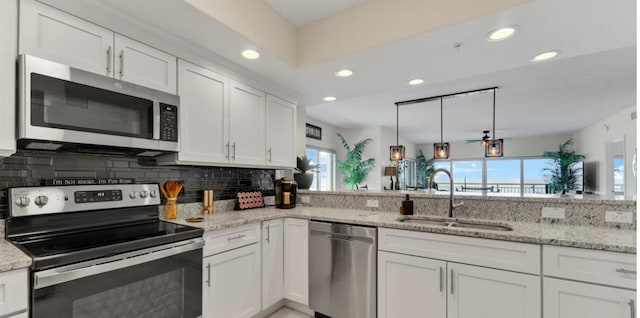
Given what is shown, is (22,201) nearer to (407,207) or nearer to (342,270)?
(342,270)

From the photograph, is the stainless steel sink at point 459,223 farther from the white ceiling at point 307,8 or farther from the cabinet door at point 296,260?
the white ceiling at point 307,8

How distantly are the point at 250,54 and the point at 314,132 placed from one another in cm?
414

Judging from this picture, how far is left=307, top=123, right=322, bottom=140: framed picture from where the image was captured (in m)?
6.10

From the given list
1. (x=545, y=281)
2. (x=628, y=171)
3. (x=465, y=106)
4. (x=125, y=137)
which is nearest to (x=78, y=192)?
(x=125, y=137)

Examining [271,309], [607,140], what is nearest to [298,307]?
[271,309]

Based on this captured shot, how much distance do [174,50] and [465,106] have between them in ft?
15.4

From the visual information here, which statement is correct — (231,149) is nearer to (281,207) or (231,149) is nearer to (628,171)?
(281,207)

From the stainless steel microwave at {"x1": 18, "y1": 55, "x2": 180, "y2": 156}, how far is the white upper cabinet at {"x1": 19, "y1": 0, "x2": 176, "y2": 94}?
0.06 meters

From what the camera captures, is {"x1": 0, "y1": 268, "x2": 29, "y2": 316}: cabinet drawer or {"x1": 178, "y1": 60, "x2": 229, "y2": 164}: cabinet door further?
{"x1": 178, "y1": 60, "x2": 229, "y2": 164}: cabinet door

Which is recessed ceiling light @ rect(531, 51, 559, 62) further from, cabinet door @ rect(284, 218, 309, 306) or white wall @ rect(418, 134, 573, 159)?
white wall @ rect(418, 134, 573, 159)

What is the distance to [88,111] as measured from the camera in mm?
Result: 1587

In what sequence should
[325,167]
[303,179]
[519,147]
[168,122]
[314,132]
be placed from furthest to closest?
1. [519,147]
2. [325,167]
3. [314,132]
4. [303,179]
5. [168,122]

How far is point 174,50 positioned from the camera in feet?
6.59

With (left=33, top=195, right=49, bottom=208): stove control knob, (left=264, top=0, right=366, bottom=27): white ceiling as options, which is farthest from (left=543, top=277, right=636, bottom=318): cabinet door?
(left=33, top=195, right=49, bottom=208): stove control knob
